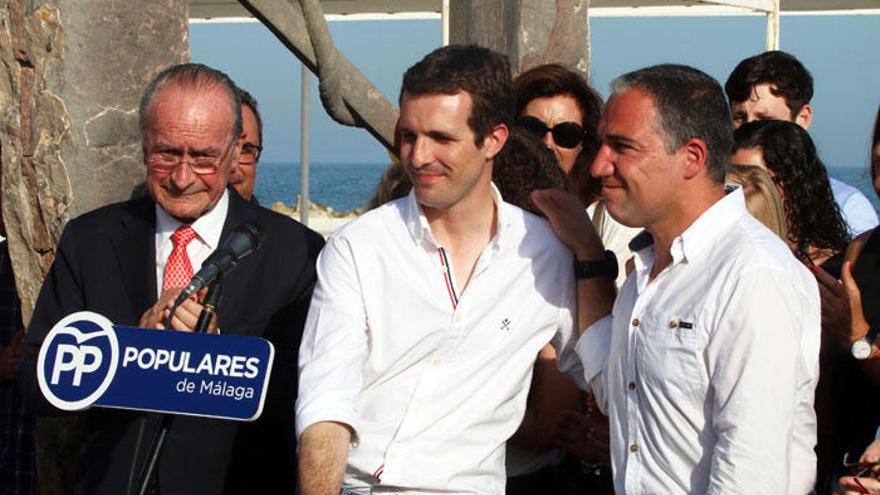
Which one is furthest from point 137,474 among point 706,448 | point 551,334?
point 706,448

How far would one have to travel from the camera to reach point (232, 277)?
390 centimetres

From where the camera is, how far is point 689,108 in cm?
333

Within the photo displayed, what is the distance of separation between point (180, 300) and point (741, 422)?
130 centimetres

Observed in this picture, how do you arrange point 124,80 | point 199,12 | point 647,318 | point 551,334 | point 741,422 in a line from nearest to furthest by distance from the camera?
point 741,422 < point 647,318 < point 551,334 < point 124,80 < point 199,12

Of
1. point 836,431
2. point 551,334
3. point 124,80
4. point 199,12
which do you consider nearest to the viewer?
point 551,334

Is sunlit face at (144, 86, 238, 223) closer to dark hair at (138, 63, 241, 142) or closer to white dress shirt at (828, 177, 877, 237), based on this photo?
dark hair at (138, 63, 241, 142)

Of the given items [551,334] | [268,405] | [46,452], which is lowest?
[46,452]

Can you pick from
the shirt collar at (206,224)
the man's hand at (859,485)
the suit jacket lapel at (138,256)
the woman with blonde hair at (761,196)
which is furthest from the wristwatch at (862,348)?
the suit jacket lapel at (138,256)

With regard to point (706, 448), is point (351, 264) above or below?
above

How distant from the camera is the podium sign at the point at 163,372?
10.5 ft

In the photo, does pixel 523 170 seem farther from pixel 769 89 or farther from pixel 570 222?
pixel 769 89

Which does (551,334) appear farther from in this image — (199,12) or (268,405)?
(199,12)

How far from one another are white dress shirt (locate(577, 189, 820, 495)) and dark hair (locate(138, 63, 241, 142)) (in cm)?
128

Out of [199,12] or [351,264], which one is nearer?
[351,264]
